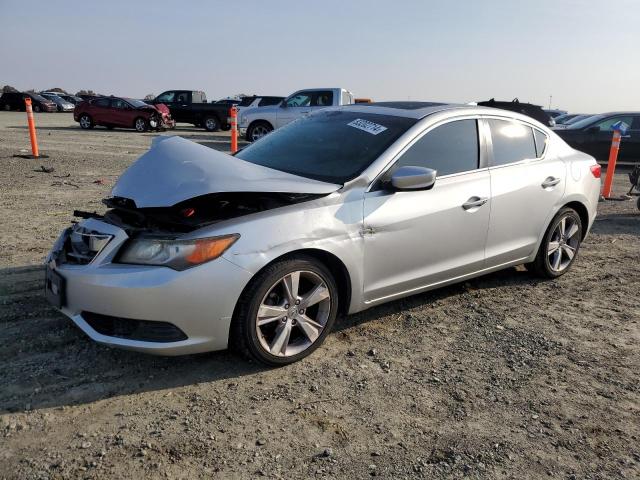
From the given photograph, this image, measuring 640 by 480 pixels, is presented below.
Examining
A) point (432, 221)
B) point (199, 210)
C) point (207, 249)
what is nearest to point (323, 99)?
point (432, 221)

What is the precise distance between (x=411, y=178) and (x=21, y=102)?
43.6 m

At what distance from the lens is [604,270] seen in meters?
5.50

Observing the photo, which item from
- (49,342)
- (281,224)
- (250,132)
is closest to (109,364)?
(49,342)

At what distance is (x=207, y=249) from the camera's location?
298 cm

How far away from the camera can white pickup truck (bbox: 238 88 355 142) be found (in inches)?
679

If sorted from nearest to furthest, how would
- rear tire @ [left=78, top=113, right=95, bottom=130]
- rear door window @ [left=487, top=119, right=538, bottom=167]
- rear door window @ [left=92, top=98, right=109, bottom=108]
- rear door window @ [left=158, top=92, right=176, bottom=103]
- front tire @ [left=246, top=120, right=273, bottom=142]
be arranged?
rear door window @ [left=487, top=119, right=538, bottom=167] → front tire @ [left=246, top=120, right=273, bottom=142] → rear door window @ [left=92, top=98, right=109, bottom=108] → rear tire @ [left=78, top=113, right=95, bottom=130] → rear door window @ [left=158, top=92, right=176, bottom=103]

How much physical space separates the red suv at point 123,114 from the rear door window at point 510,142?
2030 cm

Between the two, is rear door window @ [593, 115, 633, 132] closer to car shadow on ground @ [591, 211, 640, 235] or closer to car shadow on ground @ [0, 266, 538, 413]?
car shadow on ground @ [591, 211, 640, 235]

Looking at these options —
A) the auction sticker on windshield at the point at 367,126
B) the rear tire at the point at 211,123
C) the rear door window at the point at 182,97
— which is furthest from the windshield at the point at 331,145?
the rear door window at the point at 182,97

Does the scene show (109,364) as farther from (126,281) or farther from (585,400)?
(585,400)

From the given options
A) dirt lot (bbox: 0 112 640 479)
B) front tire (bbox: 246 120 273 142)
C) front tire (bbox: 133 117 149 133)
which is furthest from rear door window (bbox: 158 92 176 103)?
dirt lot (bbox: 0 112 640 479)

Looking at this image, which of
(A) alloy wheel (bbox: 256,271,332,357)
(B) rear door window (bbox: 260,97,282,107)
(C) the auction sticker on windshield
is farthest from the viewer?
(B) rear door window (bbox: 260,97,282,107)

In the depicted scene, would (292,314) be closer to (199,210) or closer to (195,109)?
(199,210)

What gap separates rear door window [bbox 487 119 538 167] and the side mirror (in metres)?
1.06
